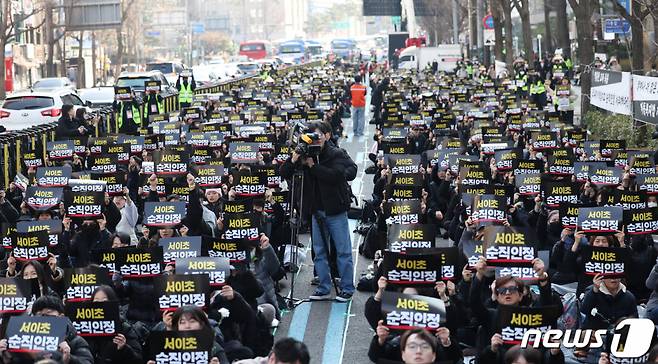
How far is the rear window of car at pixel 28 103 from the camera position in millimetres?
40156

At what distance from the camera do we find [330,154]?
16547mm

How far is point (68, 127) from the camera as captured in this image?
29188 mm

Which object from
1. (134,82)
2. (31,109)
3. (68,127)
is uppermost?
(134,82)

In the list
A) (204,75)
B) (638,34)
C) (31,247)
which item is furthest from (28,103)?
(204,75)

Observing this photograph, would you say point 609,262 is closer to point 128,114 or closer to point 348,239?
point 348,239

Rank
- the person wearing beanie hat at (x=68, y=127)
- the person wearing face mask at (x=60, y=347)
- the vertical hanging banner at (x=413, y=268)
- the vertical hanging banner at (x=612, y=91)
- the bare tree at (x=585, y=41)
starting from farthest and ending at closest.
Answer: the bare tree at (x=585, y=41)
the vertical hanging banner at (x=612, y=91)
the person wearing beanie hat at (x=68, y=127)
the vertical hanging banner at (x=413, y=268)
the person wearing face mask at (x=60, y=347)

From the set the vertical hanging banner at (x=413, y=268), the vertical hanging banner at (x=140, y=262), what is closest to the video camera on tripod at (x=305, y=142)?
the vertical hanging banner at (x=140, y=262)

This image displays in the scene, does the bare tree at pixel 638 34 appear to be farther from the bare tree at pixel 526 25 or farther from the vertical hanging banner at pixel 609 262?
the bare tree at pixel 526 25

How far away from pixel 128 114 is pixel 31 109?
3709mm

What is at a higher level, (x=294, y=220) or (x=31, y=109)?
(x=31, y=109)

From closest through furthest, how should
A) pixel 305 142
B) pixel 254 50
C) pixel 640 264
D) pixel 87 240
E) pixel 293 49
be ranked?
pixel 640 264
pixel 305 142
pixel 87 240
pixel 254 50
pixel 293 49

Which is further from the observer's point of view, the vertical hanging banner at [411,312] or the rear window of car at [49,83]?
the rear window of car at [49,83]

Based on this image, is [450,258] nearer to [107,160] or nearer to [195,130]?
[107,160]

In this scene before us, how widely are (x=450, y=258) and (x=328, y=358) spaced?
1993 millimetres
